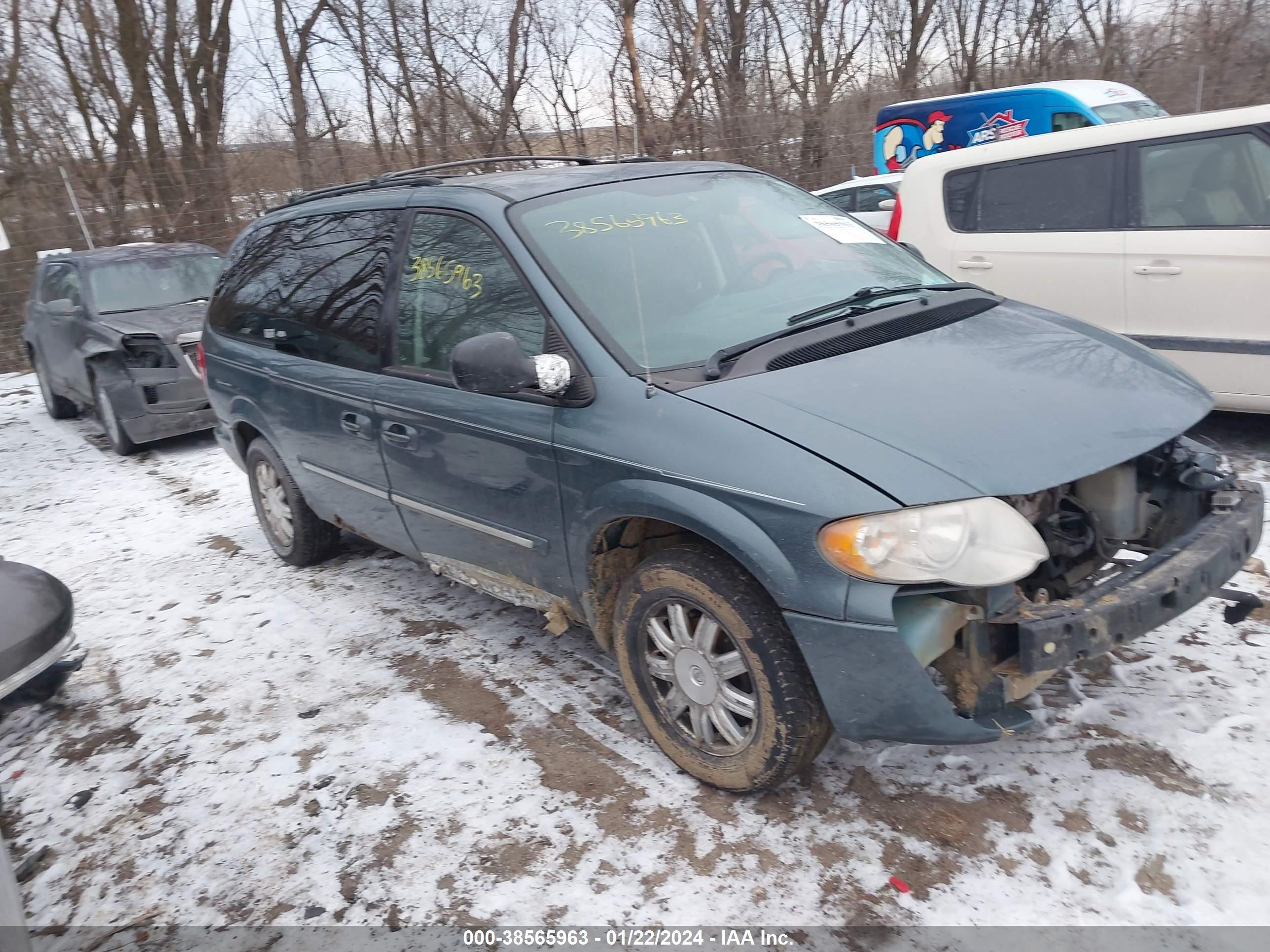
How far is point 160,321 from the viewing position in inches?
315

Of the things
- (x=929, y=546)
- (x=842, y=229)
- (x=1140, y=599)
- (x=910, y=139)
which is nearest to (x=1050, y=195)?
(x=842, y=229)

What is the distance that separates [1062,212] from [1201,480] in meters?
3.28

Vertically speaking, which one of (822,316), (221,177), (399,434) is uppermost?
(221,177)

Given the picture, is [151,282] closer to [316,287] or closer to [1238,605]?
[316,287]

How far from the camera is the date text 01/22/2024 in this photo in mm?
2336

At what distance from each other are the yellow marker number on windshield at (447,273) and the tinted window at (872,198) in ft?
30.8

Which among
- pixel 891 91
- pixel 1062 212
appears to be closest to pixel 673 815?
pixel 1062 212

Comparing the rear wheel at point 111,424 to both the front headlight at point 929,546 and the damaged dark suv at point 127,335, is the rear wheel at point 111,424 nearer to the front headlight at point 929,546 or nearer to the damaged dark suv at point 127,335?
the damaged dark suv at point 127,335

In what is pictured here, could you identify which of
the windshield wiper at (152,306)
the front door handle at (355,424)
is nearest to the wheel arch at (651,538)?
the front door handle at (355,424)

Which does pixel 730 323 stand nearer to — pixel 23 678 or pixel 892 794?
pixel 892 794

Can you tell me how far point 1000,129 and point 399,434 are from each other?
41.4 ft

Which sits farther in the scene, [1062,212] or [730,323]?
[1062,212]

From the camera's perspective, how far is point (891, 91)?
20.2m

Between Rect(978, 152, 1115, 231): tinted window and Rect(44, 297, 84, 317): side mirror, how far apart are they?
24.9 feet
